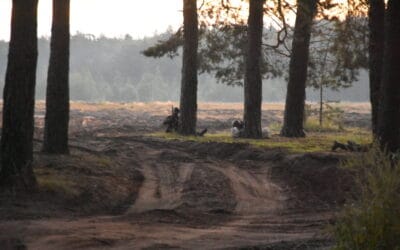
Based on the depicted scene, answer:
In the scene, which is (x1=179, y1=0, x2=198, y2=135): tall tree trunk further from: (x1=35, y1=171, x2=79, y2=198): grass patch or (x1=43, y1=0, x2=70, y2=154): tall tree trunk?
(x1=35, y1=171, x2=79, y2=198): grass patch

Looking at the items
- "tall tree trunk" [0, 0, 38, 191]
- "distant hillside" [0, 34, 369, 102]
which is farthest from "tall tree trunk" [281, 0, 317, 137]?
"distant hillside" [0, 34, 369, 102]

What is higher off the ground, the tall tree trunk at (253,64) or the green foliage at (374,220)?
the tall tree trunk at (253,64)

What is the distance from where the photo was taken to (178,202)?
1416cm

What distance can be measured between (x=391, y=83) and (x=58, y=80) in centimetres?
858

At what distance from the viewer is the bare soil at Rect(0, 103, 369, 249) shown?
10023mm

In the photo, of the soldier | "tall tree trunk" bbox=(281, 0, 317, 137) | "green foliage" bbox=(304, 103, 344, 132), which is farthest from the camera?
"green foliage" bbox=(304, 103, 344, 132)

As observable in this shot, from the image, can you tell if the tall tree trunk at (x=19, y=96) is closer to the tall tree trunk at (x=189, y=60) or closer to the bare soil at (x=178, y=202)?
the bare soil at (x=178, y=202)

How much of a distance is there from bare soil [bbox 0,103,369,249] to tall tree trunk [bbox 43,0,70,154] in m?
0.82

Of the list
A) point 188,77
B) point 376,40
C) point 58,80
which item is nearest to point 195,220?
point 58,80

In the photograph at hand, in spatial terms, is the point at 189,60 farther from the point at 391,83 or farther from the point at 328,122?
the point at 391,83

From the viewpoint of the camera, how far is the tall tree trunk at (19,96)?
42.9 ft

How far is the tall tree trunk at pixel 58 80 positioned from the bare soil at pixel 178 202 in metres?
0.82

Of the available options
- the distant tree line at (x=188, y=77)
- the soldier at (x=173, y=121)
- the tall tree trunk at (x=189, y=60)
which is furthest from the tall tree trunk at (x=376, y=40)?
the soldier at (x=173, y=121)

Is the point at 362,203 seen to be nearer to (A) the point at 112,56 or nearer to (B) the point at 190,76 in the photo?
(B) the point at 190,76
